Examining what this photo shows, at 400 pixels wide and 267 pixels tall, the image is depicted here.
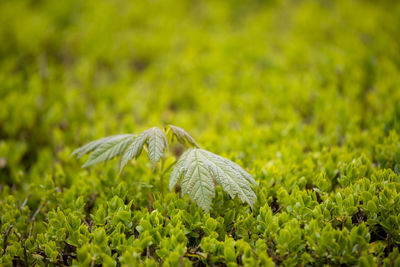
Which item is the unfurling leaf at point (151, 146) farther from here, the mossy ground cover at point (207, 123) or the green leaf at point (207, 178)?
the mossy ground cover at point (207, 123)

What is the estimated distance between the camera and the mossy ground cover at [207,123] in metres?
1.53

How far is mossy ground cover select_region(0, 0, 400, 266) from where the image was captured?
1.53m

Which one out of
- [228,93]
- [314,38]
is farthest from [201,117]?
[314,38]

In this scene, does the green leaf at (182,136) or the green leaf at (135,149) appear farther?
the green leaf at (182,136)

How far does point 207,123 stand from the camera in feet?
10.3

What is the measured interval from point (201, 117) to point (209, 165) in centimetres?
173

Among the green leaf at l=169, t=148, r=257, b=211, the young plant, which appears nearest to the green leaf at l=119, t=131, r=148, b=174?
the young plant

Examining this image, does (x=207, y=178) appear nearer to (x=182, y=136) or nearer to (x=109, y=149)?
(x=182, y=136)

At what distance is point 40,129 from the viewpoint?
2.94 metres

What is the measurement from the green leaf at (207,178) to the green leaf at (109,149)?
0.41 meters

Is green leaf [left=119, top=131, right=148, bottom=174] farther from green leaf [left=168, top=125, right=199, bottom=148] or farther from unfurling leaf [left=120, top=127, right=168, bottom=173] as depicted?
green leaf [left=168, top=125, right=199, bottom=148]

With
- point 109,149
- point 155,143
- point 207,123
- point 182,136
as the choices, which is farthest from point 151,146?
point 207,123

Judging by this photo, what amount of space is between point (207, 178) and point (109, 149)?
68 cm

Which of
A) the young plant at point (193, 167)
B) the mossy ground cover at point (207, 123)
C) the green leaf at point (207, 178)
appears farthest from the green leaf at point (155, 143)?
the mossy ground cover at point (207, 123)
